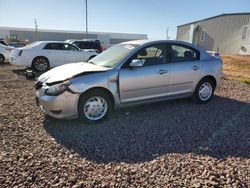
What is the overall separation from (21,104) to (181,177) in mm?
4325

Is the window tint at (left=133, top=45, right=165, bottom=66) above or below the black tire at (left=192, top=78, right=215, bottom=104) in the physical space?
above

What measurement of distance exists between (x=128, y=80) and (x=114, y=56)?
30.2 inches

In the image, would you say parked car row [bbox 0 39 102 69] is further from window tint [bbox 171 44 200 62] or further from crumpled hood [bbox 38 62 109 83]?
window tint [bbox 171 44 200 62]

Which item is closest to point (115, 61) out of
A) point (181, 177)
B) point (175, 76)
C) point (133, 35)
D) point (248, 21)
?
point (175, 76)

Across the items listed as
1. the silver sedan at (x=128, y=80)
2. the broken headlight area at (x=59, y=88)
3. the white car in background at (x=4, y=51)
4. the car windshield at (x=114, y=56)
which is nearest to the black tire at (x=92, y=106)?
the silver sedan at (x=128, y=80)

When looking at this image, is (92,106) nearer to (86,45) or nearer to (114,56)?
(114,56)

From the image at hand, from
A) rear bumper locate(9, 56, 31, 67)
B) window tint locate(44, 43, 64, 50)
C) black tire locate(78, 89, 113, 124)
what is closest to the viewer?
black tire locate(78, 89, 113, 124)

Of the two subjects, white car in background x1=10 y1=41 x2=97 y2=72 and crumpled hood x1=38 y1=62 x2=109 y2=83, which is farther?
white car in background x1=10 y1=41 x2=97 y2=72

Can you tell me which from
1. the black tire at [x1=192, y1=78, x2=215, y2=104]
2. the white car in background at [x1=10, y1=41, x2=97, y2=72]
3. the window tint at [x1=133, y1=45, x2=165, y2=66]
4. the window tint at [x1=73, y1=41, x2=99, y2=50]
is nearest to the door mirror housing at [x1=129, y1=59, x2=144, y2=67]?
the window tint at [x1=133, y1=45, x2=165, y2=66]

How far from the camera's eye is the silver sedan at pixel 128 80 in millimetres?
4237

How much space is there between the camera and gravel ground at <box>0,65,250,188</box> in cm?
281

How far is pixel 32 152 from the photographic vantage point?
11.1ft

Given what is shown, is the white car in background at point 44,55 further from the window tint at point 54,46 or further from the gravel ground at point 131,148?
the gravel ground at point 131,148

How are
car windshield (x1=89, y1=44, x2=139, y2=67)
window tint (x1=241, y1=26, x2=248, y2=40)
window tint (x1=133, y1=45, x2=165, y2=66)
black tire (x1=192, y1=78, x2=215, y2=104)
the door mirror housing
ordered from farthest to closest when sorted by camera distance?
window tint (x1=241, y1=26, x2=248, y2=40), black tire (x1=192, y1=78, x2=215, y2=104), window tint (x1=133, y1=45, x2=165, y2=66), car windshield (x1=89, y1=44, x2=139, y2=67), the door mirror housing
